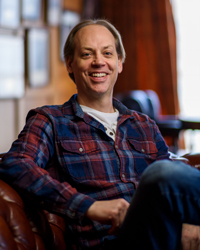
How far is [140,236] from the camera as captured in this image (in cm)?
104

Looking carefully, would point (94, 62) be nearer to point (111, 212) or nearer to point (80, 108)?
point (80, 108)

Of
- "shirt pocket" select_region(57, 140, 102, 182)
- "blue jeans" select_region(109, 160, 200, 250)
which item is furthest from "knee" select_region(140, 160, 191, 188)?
"shirt pocket" select_region(57, 140, 102, 182)

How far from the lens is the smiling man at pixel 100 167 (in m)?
1.02

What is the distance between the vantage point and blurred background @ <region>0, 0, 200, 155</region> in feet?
13.8

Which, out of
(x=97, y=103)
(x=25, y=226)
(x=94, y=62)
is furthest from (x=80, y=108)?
(x=25, y=226)

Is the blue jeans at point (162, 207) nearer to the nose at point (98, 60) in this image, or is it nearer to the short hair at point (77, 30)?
the nose at point (98, 60)

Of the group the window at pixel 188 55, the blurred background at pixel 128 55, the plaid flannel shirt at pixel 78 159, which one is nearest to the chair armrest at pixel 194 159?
the plaid flannel shirt at pixel 78 159

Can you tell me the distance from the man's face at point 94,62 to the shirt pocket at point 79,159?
292mm

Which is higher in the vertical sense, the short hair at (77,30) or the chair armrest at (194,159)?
the short hair at (77,30)

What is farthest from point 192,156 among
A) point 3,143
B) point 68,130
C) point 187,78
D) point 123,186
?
point 187,78

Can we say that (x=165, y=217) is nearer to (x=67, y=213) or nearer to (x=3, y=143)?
(x=67, y=213)

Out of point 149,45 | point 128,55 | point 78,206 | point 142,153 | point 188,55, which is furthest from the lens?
point 128,55

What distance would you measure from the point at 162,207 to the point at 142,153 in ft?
2.03

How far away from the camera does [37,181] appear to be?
121 cm
